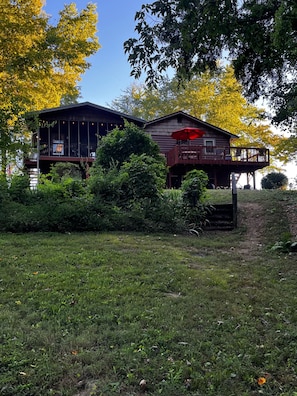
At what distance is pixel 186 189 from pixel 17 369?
23.7 ft

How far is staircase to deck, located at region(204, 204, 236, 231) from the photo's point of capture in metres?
9.32

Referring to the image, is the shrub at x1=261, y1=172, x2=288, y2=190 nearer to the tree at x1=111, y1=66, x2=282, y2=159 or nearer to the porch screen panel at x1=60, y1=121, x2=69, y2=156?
the tree at x1=111, y1=66, x2=282, y2=159

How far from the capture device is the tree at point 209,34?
4.25 meters

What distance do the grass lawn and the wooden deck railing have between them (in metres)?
13.2

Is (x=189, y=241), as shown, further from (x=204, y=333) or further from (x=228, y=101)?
(x=228, y=101)

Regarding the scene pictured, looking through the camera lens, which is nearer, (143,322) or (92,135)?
(143,322)

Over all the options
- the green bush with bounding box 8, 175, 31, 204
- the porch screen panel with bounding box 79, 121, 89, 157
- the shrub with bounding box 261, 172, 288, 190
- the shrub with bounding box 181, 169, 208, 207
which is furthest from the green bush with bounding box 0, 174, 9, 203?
the shrub with bounding box 261, 172, 288, 190

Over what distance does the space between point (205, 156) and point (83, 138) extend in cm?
761

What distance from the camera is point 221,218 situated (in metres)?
9.70

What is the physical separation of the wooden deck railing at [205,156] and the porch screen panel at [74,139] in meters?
5.44

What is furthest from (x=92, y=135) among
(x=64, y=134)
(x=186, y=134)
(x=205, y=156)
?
(x=205, y=156)

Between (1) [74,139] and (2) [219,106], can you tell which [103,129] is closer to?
(1) [74,139]

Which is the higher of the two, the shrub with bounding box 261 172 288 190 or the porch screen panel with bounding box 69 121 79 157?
the porch screen panel with bounding box 69 121 79 157

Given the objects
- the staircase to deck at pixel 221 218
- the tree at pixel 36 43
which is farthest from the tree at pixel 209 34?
the tree at pixel 36 43
